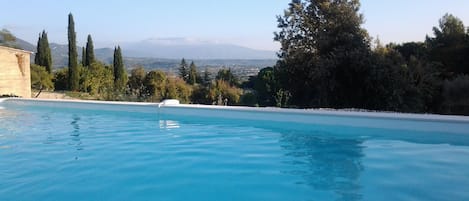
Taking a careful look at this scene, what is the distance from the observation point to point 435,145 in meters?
5.51

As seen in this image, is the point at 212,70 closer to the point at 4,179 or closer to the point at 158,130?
the point at 158,130

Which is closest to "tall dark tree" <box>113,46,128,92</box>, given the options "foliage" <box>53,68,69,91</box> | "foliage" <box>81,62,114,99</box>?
"foliage" <box>53,68,69,91</box>

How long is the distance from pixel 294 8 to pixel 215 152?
10829 millimetres

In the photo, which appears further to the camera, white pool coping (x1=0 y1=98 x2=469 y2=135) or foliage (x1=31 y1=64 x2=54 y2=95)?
foliage (x1=31 y1=64 x2=54 y2=95)

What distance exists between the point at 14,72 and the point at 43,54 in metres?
13.7

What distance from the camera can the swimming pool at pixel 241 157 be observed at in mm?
3559

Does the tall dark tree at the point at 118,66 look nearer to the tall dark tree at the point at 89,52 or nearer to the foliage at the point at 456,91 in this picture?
the tall dark tree at the point at 89,52

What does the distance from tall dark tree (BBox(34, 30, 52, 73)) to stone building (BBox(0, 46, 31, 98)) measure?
12.4 m

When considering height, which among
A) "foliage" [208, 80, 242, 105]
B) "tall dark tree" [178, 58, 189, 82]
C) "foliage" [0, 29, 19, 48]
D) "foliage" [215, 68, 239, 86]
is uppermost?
"foliage" [0, 29, 19, 48]

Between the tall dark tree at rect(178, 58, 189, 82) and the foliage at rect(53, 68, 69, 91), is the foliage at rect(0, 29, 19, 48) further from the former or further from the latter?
the tall dark tree at rect(178, 58, 189, 82)

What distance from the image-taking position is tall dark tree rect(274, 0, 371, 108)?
12672mm

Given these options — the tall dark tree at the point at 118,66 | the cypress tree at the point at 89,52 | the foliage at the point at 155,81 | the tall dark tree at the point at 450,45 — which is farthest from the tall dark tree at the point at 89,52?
the tall dark tree at the point at 450,45

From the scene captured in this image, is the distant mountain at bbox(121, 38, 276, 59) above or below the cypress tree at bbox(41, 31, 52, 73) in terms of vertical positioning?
above

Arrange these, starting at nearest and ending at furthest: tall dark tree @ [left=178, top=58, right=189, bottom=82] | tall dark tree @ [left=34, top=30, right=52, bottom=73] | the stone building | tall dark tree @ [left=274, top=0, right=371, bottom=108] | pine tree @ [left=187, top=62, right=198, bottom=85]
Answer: tall dark tree @ [left=274, top=0, right=371, bottom=108], the stone building, tall dark tree @ [left=34, top=30, right=52, bottom=73], pine tree @ [left=187, top=62, right=198, bottom=85], tall dark tree @ [left=178, top=58, right=189, bottom=82]
